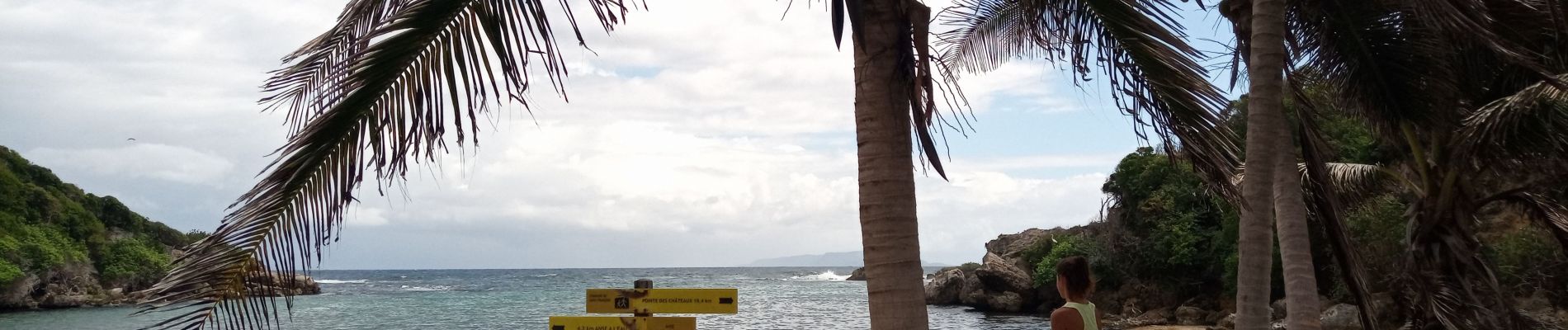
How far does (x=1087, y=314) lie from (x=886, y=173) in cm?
117

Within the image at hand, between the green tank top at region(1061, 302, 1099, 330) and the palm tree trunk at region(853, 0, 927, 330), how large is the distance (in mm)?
823

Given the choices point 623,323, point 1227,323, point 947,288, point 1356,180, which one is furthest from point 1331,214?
point 947,288

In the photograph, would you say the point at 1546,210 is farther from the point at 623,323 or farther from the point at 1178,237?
the point at 1178,237

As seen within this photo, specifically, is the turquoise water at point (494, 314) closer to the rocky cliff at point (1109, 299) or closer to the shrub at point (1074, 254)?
the rocky cliff at point (1109, 299)

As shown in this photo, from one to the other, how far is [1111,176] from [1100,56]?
36.5m

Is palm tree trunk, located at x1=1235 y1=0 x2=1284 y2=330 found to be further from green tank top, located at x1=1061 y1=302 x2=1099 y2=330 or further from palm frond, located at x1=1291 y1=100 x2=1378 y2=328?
green tank top, located at x1=1061 y1=302 x2=1099 y2=330

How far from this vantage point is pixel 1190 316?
108 ft

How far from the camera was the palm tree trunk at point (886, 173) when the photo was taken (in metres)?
3.99

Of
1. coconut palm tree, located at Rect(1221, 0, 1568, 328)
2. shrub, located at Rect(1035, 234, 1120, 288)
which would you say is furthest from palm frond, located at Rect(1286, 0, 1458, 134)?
shrub, located at Rect(1035, 234, 1120, 288)

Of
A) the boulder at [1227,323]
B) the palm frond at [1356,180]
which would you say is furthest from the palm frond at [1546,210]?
the boulder at [1227,323]

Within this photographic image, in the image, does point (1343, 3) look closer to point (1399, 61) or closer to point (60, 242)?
point (1399, 61)

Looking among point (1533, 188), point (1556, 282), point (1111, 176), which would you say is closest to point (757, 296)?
point (1111, 176)

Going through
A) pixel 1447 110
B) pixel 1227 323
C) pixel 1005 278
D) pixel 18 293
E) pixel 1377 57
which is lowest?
pixel 1227 323

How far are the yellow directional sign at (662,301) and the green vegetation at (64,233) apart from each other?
43330 mm
